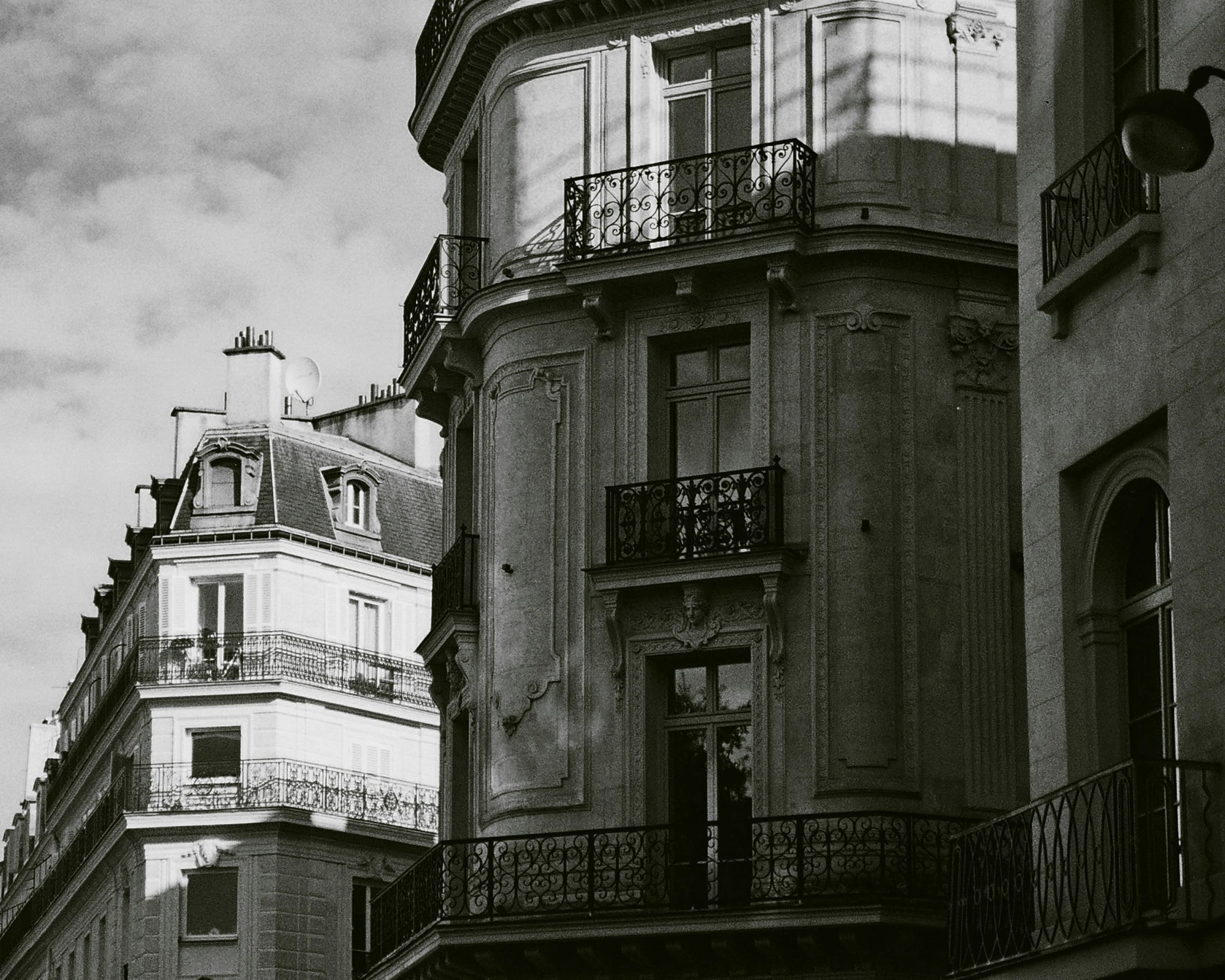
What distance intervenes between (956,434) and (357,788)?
85.3 ft

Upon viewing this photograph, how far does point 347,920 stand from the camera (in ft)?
163

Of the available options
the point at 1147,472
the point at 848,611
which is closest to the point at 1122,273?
the point at 1147,472

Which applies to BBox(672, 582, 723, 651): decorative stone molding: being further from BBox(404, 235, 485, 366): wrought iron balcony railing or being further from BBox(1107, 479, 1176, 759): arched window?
BBox(1107, 479, 1176, 759): arched window

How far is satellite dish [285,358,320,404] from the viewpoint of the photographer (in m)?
58.1

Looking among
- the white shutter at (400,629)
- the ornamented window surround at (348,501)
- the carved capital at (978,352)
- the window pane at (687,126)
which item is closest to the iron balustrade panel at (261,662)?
the white shutter at (400,629)

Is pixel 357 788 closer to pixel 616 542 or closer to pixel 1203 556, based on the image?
pixel 616 542

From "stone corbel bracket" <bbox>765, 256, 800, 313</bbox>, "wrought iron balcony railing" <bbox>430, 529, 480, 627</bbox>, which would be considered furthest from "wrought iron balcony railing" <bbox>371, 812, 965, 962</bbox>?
"stone corbel bracket" <bbox>765, 256, 800, 313</bbox>

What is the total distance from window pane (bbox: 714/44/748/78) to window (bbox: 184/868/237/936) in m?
25.4

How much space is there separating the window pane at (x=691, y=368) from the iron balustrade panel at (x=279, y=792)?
23.4 m

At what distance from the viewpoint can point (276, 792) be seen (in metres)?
49.6

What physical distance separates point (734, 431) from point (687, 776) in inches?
148

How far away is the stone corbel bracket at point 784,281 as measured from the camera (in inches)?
1059

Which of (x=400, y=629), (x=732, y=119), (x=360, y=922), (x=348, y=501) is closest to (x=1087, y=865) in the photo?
(x=732, y=119)

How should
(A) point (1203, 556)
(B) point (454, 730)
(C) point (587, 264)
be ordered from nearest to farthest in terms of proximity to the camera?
1. (A) point (1203, 556)
2. (C) point (587, 264)
3. (B) point (454, 730)
